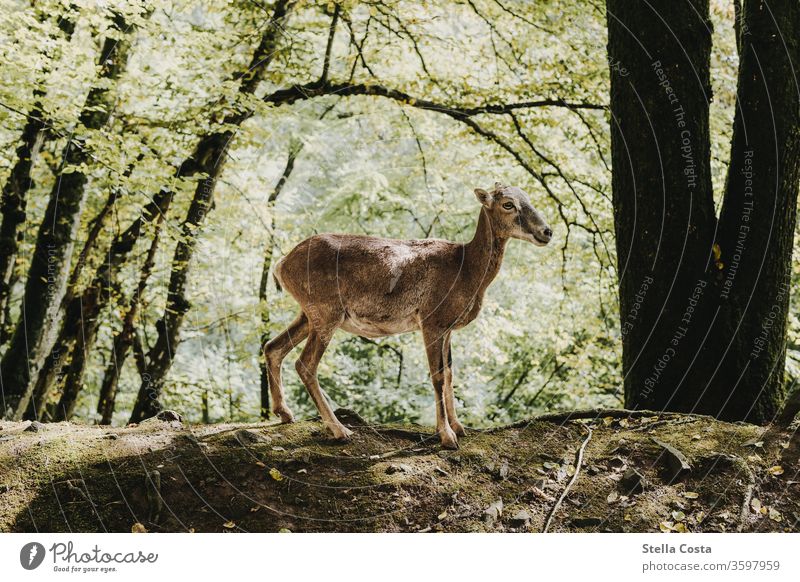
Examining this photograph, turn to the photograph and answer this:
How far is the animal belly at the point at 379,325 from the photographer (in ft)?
17.0

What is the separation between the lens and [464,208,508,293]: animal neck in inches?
202

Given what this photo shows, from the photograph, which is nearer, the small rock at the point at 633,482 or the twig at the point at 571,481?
the twig at the point at 571,481

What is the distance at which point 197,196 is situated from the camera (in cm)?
910

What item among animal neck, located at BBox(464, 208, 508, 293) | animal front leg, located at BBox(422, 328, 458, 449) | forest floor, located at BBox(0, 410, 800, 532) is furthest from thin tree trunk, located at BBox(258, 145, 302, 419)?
animal neck, located at BBox(464, 208, 508, 293)

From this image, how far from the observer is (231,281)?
12750 mm

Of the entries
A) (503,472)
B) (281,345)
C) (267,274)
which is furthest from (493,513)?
(267,274)

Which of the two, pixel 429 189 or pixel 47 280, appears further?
pixel 429 189

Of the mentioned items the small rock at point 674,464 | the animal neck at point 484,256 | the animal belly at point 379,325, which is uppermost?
the animal neck at point 484,256

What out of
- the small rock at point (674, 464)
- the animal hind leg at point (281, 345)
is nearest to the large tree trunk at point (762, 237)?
the small rock at point (674, 464)

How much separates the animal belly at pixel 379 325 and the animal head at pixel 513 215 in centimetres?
97

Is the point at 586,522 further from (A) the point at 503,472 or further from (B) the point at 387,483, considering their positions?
(B) the point at 387,483

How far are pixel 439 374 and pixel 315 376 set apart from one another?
939 mm

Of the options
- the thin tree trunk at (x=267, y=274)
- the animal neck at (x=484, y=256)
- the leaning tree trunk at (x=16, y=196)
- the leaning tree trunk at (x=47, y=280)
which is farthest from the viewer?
the thin tree trunk at (x=267, y=274)

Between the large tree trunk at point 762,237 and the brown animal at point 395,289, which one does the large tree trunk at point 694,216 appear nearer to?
the large tree trunk at point 762,237
